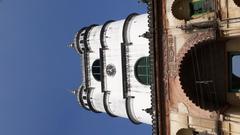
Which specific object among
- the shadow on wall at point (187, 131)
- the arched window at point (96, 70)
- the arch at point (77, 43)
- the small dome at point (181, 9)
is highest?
the small dome at point (181, 9)

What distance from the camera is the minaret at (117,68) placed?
2691cm

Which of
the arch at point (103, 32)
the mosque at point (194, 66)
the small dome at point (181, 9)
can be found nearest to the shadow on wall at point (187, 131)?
the mosque at point (194, 66)

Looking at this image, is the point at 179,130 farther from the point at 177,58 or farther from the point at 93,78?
the point at 93,78

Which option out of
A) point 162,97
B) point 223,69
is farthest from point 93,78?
point 223,69

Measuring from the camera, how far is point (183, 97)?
65.6 ft

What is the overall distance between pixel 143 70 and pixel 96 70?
5492mm

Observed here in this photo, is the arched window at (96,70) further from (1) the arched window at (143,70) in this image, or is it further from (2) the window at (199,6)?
(2) the window at (199,6)

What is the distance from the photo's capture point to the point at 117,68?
28.9 m

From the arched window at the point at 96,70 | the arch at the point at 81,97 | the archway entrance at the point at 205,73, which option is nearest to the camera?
the archway entrance at the point at 205,73

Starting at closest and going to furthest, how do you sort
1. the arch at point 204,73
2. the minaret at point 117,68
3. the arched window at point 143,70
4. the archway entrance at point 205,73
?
the arch at point 204,73 → the archway entrance at point 205,73 → the arched window at point 143,70 → the minaret at point 117,68

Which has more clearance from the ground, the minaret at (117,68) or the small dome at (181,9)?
the small dome at (181,9)

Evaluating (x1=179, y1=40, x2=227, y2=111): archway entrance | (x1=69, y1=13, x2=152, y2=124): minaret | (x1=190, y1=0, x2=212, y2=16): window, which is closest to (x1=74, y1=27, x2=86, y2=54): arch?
(x1=69, y1=13, x2=152, y2=124): minaret

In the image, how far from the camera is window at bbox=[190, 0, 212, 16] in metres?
19.5

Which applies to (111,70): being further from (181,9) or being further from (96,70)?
(181,9)
